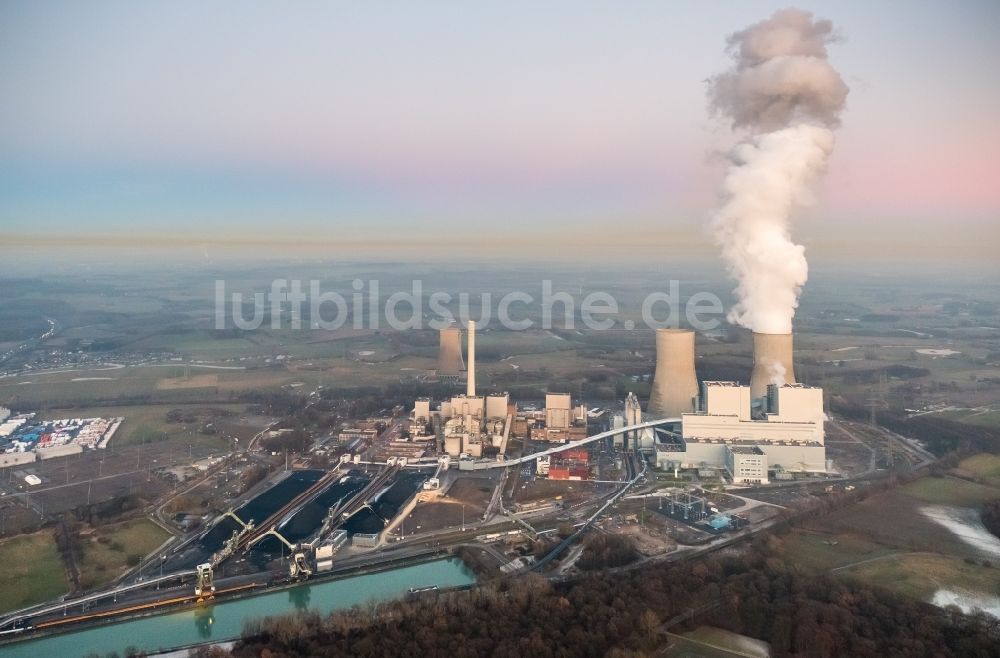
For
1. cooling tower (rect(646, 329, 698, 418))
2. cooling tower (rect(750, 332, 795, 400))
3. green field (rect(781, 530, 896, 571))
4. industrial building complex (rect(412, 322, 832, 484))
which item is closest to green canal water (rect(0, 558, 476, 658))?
green field (rect(781, 530, 896, 571))

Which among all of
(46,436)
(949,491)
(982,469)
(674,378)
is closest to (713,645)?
(949,491)

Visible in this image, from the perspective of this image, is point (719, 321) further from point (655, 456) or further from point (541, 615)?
point (541, 615)

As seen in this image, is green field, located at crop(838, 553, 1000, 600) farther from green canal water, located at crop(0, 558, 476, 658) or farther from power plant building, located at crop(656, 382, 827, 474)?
green canal water, located at crop(0, 558, 476, 658)

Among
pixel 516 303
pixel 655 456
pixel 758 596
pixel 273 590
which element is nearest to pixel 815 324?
pixel 516 303

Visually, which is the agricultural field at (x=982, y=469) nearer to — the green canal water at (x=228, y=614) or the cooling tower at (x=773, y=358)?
the cooling tower at (x=773, y=358)

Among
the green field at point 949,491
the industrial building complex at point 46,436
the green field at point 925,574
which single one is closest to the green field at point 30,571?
the industrial building complex at point 46,436
